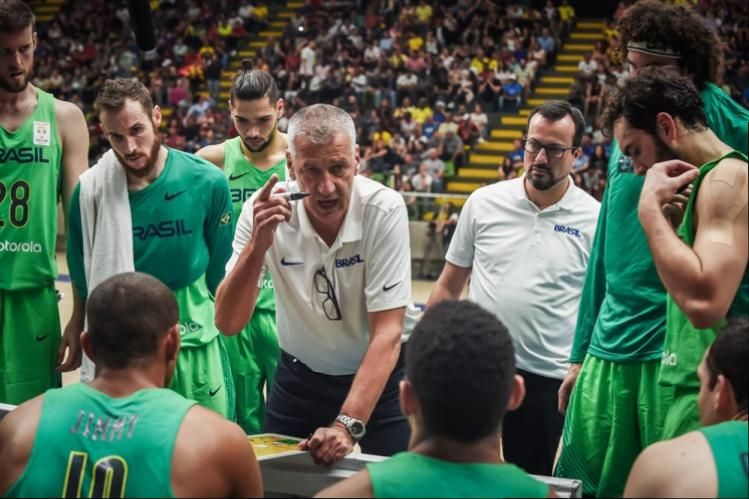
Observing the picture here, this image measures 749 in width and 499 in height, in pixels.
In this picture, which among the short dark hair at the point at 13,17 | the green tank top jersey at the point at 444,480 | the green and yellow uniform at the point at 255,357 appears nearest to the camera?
the green tank top jersey at the point at 444,480

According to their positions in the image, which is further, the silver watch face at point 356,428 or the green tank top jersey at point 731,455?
the silver watch face at point 356,428

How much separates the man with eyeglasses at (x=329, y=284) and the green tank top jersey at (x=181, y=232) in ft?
1.18

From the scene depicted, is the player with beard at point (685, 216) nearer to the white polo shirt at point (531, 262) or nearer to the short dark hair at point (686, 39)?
the short dark hair at point (686, 39)

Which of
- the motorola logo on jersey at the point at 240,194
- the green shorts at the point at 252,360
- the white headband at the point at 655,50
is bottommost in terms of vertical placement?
the green shorts at the point at 252,360

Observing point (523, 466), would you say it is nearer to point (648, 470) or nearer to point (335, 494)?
point (648, 470)

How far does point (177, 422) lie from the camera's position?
252cm

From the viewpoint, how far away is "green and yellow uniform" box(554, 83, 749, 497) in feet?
11.3

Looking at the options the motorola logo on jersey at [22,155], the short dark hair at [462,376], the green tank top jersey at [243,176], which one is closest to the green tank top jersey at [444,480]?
the short dark hair at [462,376]

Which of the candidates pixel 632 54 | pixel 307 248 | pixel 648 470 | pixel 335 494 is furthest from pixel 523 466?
pixel 335 494

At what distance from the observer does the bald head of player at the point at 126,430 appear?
8.10ft

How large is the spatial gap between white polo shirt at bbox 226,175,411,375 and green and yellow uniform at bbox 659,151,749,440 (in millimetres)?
1026

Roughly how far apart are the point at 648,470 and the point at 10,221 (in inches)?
126

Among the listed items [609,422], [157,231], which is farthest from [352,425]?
[157,231]

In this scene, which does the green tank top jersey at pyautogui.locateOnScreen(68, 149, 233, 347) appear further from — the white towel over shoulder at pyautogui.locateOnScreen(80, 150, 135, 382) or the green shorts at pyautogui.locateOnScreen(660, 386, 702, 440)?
the green shorts at pyautogui.locateOnScreen(660, 386, 702, 440)
